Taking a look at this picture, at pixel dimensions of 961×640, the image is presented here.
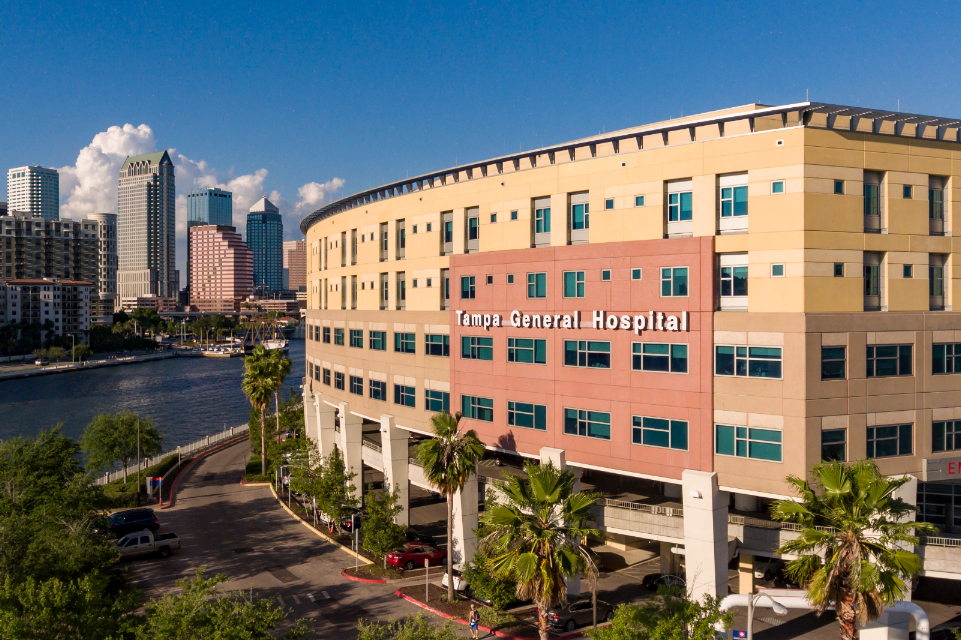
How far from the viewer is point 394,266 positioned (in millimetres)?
50875

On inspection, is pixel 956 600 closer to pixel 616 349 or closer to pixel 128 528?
pixel 616 349

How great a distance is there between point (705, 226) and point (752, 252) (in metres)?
2.72

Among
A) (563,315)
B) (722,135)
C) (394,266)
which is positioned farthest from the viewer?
(394,266)

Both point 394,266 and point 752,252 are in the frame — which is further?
point 394,266

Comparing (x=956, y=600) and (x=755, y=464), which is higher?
(x=755, y=464)

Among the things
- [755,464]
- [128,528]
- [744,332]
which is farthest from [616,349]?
[128,528]

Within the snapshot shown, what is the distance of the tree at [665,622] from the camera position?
2084cm

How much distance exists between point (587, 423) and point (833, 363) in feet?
43.0

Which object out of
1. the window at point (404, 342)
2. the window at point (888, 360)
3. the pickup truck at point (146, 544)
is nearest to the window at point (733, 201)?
the window at point (888, 360)

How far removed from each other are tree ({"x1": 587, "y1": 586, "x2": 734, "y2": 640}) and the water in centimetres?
8743

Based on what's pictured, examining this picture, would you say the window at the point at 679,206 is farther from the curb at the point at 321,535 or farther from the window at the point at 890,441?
the curb at the point at 321,535

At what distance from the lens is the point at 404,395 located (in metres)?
49.5

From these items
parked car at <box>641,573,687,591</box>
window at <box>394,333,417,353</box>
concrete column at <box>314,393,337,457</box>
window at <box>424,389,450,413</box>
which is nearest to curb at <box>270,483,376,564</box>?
concrete column at <box>314,393,337,457</box>

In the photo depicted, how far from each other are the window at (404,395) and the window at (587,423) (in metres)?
14.6
